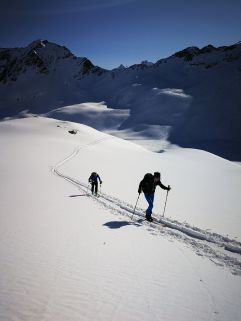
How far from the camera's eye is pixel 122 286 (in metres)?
6.16

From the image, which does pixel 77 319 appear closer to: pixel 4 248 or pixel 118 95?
pixel 4 248

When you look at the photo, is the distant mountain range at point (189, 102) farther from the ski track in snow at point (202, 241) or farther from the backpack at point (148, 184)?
the ski track in snow at point (202, 241)

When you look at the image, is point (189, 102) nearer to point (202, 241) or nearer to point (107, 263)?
point (202, 241)

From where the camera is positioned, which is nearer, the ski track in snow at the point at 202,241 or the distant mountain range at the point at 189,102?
the ski track in snow at the point at 202,241

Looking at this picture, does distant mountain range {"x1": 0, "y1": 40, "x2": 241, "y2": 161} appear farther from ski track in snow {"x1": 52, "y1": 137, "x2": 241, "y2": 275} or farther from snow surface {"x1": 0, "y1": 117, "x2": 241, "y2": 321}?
snow surface {"x1": 0, "y1": 117, "x2": 241, "y2": 321}

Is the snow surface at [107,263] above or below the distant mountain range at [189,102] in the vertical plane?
below

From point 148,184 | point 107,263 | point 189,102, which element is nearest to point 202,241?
point 148,184

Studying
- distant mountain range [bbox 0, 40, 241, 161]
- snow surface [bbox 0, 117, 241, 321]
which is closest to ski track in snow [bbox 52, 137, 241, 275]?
snow surface [bbox 0, 117, 241, 321]

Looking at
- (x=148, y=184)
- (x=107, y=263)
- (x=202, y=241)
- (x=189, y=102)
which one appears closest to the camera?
(x=107, y=263)

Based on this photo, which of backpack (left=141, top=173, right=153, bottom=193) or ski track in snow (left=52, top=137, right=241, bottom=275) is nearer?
ski track in snow (left=52, top=137, right=241, bottom=275)

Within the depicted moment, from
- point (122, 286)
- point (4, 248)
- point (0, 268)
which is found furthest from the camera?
point (4, 248)

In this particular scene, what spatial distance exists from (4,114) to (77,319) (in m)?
203

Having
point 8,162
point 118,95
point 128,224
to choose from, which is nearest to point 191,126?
point 118,95

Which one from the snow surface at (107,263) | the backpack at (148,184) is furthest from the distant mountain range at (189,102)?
the snow surface at (107,263)
